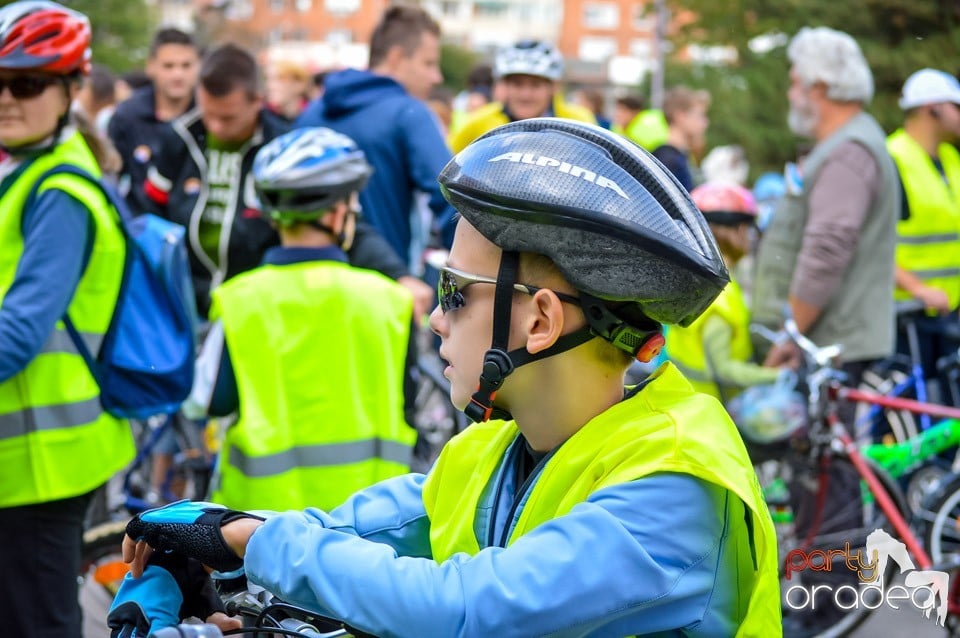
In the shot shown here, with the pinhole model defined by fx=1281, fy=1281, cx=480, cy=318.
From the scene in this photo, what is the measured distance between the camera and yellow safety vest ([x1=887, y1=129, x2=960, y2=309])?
7.47 m

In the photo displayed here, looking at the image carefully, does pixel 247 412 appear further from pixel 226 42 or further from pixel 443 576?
pixel 226 42

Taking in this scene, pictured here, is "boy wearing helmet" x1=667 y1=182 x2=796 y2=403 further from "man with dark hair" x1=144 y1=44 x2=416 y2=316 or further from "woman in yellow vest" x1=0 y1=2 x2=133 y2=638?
"woman in yellow vest" x1=0 y1=2 x2=133 y2=638

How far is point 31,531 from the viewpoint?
3783mm

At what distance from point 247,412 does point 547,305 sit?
88.7 inches

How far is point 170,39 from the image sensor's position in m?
8.70

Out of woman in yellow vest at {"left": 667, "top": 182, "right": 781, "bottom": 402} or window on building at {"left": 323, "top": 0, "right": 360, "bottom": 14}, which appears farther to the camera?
window on building at {"left": 323, "top": 0, "right": 360, "bottom": 14}

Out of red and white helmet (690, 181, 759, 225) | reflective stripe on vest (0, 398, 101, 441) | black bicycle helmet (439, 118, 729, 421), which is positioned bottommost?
red and white helmet (690, 181, 759, 225)

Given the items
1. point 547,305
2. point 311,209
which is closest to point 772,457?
point 311,209

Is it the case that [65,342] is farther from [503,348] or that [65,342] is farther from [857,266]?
[857,266]

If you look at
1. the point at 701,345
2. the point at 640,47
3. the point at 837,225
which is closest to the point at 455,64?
the point at 640,47

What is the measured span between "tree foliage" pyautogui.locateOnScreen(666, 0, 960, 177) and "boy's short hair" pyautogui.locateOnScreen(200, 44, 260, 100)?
42.8 feet

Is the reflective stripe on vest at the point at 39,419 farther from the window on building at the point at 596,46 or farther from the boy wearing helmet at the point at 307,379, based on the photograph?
the window on building at the point at 596,46

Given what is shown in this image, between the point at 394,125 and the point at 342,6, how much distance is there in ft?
378

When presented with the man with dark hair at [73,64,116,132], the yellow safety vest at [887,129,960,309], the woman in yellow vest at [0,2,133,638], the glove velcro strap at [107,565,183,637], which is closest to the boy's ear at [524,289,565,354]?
the glove velcro strap at [107,565,183,637]
